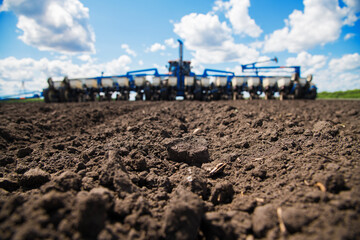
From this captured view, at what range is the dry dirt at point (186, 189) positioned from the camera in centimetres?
128

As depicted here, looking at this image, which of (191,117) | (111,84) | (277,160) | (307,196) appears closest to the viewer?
(307,196)

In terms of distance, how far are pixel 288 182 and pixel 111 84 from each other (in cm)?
1448

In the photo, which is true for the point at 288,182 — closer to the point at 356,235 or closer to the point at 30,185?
the point at 356,235

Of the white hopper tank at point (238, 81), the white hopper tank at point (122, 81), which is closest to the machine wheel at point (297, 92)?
the white hopper tank at point (238, 81)

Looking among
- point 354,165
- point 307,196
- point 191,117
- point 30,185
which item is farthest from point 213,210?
point 191,117

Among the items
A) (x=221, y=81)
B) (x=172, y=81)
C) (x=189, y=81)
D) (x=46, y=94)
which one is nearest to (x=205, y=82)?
(x=189, y=81)

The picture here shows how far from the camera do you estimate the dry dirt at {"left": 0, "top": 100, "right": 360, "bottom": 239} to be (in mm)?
1284

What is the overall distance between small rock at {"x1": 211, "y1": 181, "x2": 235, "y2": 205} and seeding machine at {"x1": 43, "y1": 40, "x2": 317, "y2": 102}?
1160 centimetres

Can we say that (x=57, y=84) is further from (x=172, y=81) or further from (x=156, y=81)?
(x=172, y=81)

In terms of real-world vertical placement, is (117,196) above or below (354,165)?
below

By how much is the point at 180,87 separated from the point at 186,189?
12544 millimetres

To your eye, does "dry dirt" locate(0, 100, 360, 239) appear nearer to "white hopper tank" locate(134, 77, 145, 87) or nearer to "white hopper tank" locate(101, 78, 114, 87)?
"white hopper tank" locate(134, 77, 145, 87)

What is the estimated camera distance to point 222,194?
6.31 ft

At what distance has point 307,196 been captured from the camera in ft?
5.00
